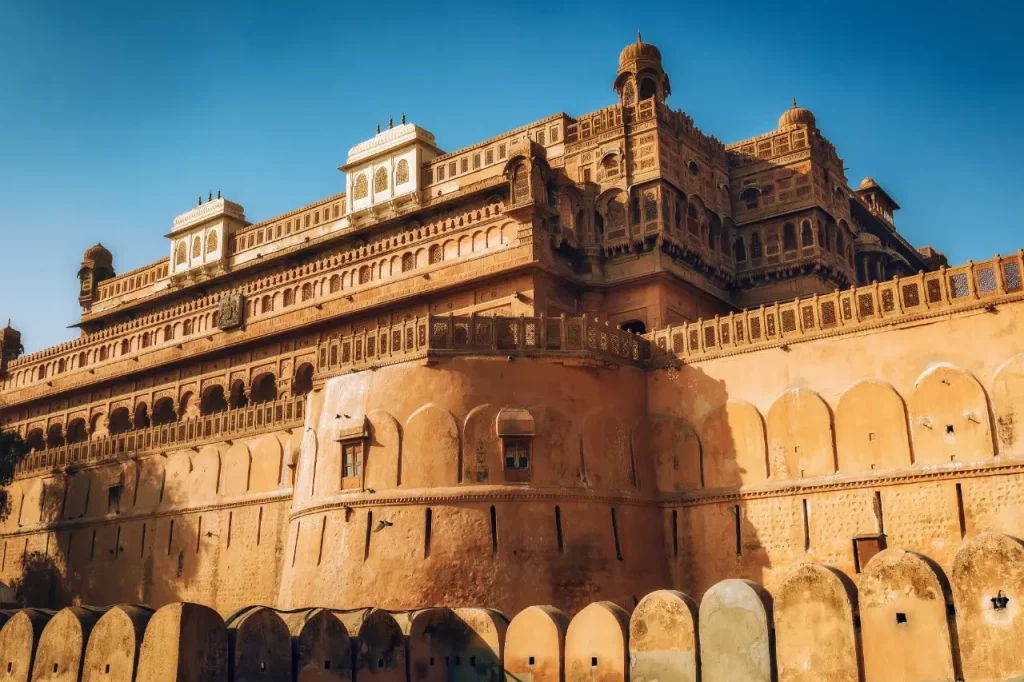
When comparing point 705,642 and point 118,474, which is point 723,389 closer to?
point 705,642

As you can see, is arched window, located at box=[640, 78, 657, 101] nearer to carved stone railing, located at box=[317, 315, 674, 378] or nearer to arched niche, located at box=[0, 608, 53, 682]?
carved stone railing, located at box=[317, 315, 674, 378]

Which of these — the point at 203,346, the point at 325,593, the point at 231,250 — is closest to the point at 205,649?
the point at 325,593

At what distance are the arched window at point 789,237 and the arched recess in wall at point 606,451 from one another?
11.6 metres

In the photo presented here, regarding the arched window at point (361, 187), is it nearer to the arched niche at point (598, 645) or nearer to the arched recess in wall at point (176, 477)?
the arched recess in wall at point (176, 477)

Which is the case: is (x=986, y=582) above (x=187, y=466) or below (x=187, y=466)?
below

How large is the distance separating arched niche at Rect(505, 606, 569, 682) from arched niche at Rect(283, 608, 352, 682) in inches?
99.6

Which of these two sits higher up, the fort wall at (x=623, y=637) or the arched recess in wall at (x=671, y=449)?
the arched recess in wall at (x=671, y=449)

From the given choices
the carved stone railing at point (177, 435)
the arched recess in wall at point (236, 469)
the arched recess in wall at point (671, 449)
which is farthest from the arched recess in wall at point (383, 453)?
the arched recess in wall at point (236, 469)

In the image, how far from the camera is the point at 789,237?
31859 millimetres

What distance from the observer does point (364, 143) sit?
3897 centimetres

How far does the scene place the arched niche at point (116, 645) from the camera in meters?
15.1

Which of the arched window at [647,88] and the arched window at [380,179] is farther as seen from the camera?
the arched window at [380,179]

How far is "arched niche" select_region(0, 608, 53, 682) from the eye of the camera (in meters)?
16.8

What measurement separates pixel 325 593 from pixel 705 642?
9.61m
